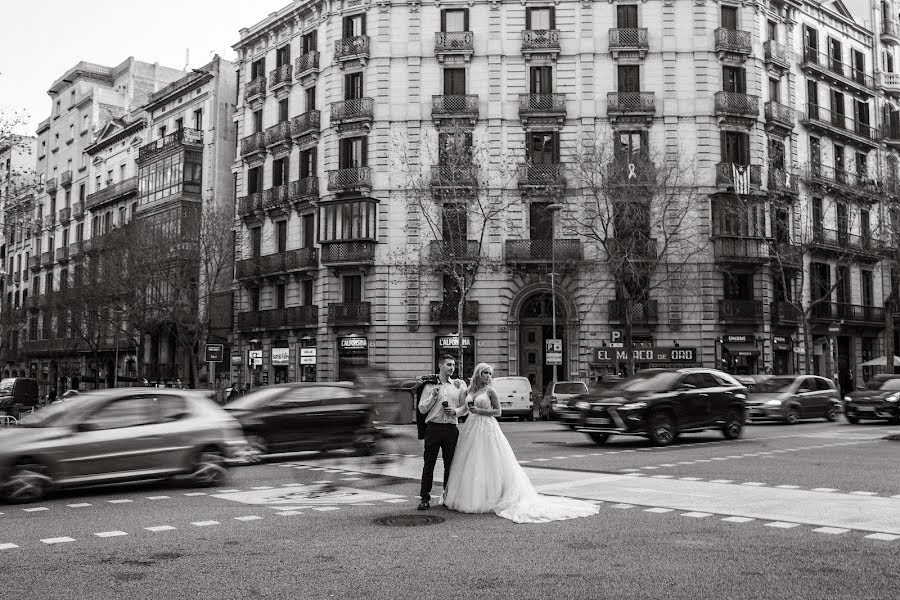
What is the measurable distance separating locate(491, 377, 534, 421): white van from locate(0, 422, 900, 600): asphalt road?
60.1 ft

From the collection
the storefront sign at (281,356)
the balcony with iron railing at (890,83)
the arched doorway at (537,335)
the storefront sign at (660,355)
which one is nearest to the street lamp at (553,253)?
the arched doorway at (537,335)

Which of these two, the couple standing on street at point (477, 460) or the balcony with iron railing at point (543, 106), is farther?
the balcony with iron railing at point (543, 106)

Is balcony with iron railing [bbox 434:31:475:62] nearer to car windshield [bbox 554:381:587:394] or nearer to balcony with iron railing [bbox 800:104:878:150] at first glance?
car windshield [bbox 554:381:587:394]

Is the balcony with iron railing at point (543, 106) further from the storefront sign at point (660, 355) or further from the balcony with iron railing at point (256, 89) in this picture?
the balcony with iron railing at point (256, 89)

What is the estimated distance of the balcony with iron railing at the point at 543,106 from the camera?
134 ft

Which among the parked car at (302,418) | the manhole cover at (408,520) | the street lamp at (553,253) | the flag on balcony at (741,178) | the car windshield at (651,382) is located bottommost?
the manhole cover at (408,520)

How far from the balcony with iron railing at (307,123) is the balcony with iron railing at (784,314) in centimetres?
2282

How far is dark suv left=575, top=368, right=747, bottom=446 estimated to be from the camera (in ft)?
61.1

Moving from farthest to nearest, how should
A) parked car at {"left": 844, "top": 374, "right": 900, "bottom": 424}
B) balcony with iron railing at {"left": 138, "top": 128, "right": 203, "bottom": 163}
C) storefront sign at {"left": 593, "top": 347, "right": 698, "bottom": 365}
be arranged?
balcony with iron railing at {"left": 138, "top": 128, "right": 203, "bottom": 163} < storefront sign at {"left": 593, "top": 347, "right": 698, "bottom": 365} < parked car at {"left": 844, "top": 374, "right": 900, "bottom": 424}

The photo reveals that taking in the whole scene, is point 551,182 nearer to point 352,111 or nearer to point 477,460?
point 352,111

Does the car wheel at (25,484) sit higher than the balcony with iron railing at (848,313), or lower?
lower

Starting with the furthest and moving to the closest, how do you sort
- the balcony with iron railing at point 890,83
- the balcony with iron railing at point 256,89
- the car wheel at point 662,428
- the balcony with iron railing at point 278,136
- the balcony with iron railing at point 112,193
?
1. the balcony with iron railing at point 112,193
2. the balcony with iron railing at point 890,83
3. the balcony with iron railing at point 256,89
4. the balcony with iron railing at point 278,136
5. the car wheel at point 662,428

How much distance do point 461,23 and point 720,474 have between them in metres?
32.6

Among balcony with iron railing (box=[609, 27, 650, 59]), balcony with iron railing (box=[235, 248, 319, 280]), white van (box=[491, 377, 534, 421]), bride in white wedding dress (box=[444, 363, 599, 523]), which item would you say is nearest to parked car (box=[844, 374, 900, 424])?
white van (box=[491, 377, 534, 421])
